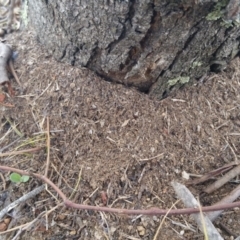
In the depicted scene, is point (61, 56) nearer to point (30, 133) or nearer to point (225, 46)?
point (30, 133)

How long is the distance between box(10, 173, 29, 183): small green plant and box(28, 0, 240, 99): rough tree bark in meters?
0.39

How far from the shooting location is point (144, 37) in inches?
43.0

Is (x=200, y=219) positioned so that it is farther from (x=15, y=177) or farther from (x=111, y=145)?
(x=15, y=177)

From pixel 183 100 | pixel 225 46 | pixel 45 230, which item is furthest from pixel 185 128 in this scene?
pixel 45 230

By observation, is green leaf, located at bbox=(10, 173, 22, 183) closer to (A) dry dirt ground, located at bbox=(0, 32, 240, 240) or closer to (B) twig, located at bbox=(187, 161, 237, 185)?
(A) dry dirt ground, located at bbox=(0, 32, 240, 240)

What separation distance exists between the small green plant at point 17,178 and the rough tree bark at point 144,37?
0.39m

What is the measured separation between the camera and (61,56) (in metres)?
1.27

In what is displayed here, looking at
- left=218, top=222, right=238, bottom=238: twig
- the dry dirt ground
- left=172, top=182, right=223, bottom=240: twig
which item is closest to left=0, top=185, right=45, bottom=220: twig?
the dry dirt ground

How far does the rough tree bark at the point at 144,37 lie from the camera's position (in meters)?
1.03

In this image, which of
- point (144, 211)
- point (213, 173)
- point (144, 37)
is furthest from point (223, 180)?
point (144, 37)

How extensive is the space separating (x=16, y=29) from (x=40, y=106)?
0.39 metres

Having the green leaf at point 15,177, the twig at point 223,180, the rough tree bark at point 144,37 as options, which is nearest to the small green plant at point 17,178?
the green leaf at point 15,177

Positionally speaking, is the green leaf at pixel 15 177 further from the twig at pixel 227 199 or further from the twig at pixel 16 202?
the twig at pixel 227 199

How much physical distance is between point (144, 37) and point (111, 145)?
0.34m
